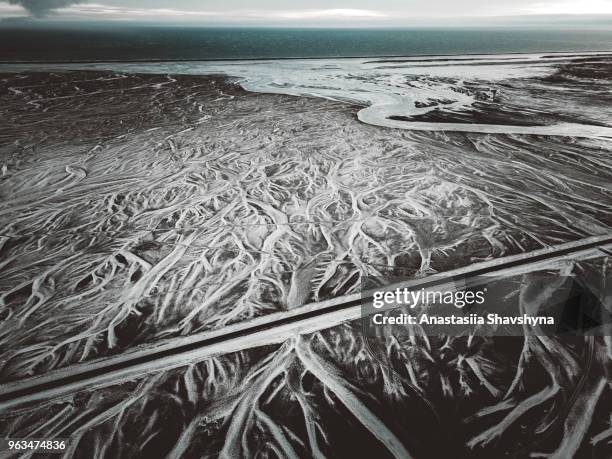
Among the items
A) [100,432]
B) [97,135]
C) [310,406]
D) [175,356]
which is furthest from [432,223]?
[97,135]

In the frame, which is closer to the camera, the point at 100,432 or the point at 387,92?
the point at 100,432

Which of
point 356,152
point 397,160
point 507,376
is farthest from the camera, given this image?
point 356,152

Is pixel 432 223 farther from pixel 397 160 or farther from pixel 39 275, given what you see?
pixel 39 275

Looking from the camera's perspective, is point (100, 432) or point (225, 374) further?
point (225, 374)

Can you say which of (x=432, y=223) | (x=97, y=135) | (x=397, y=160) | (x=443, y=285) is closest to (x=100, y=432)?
(x=443, y=285)

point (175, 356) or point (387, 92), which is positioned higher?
point (387, 92)

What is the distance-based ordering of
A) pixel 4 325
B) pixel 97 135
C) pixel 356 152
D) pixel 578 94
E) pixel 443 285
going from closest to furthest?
pixel 4 325 < pixel 443 285 < pixel 356 152 < pixel 97 135 < pixel 578 94

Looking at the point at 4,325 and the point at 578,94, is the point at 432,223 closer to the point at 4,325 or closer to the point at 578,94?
the point at 4,325

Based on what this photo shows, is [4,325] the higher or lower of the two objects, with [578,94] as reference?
lower

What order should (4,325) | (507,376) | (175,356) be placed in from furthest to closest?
(4,325)
(175,356)
(507,376)

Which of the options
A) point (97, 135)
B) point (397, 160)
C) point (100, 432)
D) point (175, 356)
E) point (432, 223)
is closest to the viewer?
point (100, 432)
